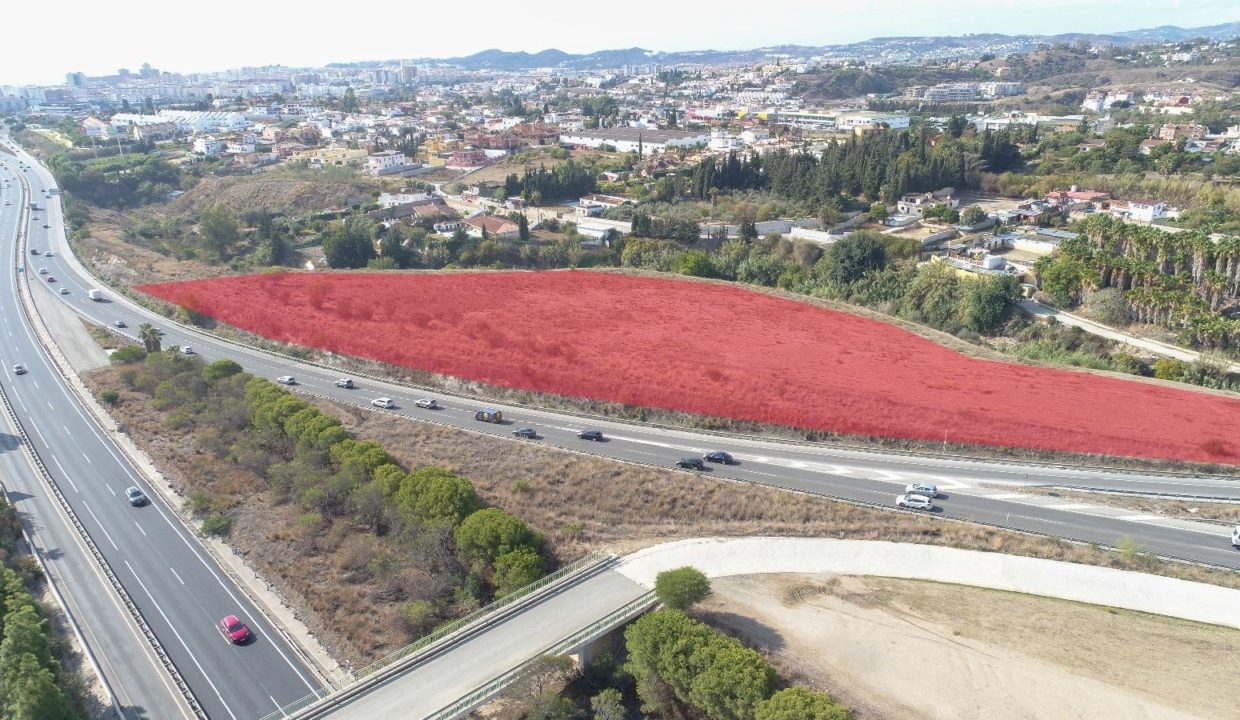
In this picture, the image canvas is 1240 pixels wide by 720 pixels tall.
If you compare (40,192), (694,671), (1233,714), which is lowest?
(1233,714)

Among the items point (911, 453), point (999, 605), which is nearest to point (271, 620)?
point (999, 605)

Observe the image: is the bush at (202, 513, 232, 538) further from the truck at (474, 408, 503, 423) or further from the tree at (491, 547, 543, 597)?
the tree at (491, 547, 543, 597)

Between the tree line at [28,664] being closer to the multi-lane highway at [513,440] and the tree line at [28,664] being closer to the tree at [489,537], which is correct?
the multi-lane highway at [513,440]

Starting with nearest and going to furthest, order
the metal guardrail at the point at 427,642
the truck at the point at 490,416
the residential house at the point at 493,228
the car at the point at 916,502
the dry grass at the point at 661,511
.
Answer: the metal guardrail at the point at 427,642 < the dry grass at the point at 661,511 < the car at the point at 916,502 < the truck at the point at 490,416 < the residential house at the point at 493,228

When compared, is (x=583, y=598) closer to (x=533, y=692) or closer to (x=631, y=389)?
(x=533, y=692)

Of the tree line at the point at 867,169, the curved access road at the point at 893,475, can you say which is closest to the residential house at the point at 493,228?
the tree line at the point at 867,169

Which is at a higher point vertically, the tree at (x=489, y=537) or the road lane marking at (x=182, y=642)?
the tree at (x=489, y=537)
